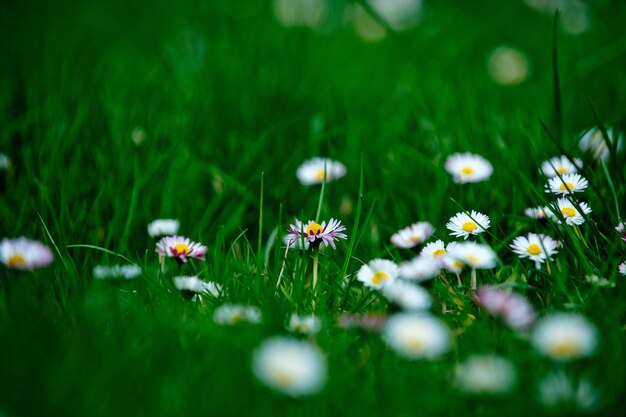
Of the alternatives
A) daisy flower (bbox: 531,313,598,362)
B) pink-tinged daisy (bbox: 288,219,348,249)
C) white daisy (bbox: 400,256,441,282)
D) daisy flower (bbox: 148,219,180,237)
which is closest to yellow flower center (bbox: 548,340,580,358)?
daisy flower (bbox: 531,313,598,362)

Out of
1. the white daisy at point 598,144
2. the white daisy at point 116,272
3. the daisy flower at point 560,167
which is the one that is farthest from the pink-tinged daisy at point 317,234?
the white daisy at point 598,144

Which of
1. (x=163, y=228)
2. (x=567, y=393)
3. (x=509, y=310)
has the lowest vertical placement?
(x=567, y=393)

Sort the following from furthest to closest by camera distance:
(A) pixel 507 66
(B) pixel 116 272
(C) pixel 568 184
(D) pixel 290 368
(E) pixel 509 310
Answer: (A) pixel 507 66 → (C) pixel 568 184 → (B) pixel 116 272 → (E) pixel 509 310 → (D) pixel 290 368

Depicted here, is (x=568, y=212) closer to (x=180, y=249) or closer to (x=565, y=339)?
(x=565, y=339)

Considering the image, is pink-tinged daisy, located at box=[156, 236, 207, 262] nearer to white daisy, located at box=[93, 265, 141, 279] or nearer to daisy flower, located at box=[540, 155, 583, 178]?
white daisy, located at box=[93, 265, 141, 279]

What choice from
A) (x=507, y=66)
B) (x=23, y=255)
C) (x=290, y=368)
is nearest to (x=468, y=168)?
(x=290, y=368)

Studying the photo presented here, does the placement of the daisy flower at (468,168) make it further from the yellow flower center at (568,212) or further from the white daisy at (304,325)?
the white daisy at (304,325)

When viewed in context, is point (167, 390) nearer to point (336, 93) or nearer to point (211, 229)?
point (211, 229)
